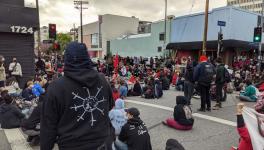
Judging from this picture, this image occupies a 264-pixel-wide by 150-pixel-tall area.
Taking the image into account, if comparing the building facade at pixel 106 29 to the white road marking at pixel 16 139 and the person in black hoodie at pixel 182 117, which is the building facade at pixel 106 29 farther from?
the person in black hoodie at pixel 182 117

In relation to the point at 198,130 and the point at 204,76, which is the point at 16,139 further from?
the point at 204,76

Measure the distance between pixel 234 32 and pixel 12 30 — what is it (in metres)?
19.1

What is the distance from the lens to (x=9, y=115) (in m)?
6.85

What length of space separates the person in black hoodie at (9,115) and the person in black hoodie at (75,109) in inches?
203

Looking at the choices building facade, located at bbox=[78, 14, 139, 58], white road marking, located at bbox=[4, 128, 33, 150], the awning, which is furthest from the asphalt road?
building facade, located at bbox=[78, 14, 139, 58]

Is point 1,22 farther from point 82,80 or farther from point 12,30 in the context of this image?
point 82,80

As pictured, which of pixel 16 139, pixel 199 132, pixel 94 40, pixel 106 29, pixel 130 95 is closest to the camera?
pixel 16 139

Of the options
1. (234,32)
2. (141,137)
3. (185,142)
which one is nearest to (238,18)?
(234,32)

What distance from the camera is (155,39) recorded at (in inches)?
1383

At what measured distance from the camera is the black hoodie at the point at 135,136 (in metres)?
4.45

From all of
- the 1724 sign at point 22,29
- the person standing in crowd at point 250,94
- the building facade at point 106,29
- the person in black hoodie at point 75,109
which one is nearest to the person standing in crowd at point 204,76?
the person standing in crowd at point 250,94

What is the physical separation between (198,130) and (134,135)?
289 cm

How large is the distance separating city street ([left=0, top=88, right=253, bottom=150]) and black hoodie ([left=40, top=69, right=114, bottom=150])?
3.54 metres

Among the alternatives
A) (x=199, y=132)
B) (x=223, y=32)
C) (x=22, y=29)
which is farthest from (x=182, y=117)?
(x=223, y=32)
